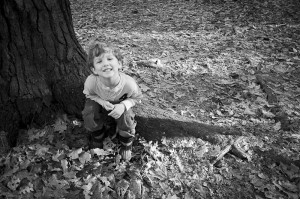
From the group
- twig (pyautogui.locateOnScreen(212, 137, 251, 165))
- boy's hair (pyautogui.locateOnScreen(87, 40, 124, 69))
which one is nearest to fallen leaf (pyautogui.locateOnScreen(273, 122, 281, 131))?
twig (pyautogui.locateOnScreen(212, 137, 251, 165))

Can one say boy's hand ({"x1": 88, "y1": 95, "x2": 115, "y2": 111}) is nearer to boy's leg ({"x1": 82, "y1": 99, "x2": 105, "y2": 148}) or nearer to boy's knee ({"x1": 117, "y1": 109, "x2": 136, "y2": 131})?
boy's leg ({"x1": 82, "y1": 99, "x2": 105, "y2": 148})

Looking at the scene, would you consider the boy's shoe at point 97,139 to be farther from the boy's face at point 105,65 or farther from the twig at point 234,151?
the twig at point 234,151

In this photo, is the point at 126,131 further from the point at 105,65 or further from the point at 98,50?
the point at 98,50

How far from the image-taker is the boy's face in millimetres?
2389

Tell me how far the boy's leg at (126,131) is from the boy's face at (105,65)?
0.50m

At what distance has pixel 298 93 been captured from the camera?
4375 millimetres

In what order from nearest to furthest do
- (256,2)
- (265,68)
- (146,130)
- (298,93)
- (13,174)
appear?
1. (13,174)
2. (146,130)
3. (298,93)
4. (265,68)
5. (256,2)

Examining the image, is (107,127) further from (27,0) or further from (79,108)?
(27,0)

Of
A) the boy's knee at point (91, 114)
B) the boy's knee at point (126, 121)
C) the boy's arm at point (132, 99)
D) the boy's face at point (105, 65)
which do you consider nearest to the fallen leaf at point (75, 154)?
the boy's knee at point (91, 114)

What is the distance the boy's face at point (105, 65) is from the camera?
239 centimetres

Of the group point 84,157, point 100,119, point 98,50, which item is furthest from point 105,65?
point 84,157

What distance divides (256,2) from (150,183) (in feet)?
25.3

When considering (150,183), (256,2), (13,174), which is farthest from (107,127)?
(256,2)

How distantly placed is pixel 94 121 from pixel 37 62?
3.21 feet
